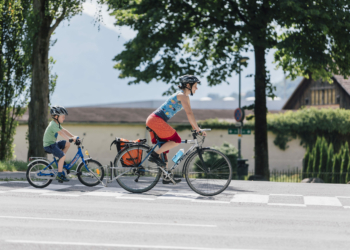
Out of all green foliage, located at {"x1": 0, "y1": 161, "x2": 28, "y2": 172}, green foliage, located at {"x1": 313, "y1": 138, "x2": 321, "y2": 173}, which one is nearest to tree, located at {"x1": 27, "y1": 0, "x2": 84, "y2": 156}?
green foliage, located at {"x1": 0, "y1": 161, "x2": 28, "y2": 172}

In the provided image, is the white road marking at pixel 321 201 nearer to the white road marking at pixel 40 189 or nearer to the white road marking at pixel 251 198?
the white road marking at pixel 251 198

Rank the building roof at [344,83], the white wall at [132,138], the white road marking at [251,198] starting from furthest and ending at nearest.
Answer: the building roof at [344,83] < the white wall at [132,138] < the white road marking at [251,198]

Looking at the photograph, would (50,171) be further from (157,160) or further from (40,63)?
(40,63)

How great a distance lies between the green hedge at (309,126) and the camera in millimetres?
31719

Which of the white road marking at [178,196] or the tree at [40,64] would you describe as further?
the tree at [40,64]

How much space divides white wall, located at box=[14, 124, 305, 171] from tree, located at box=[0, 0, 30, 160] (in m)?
14.4

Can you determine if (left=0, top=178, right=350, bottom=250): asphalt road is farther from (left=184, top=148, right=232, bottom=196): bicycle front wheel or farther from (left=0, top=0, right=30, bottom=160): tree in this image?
(left=0, top=0, right=30, bottom=160): tree

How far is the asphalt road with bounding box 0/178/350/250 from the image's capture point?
5.12 metres

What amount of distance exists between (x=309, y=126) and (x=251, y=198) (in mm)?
24591

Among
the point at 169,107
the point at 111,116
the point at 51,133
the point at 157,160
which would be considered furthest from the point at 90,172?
the point at 111,116

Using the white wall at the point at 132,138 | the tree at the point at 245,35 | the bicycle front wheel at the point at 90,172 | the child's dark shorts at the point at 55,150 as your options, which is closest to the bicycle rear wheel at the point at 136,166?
the bicycle front wheel at the point at 90,172

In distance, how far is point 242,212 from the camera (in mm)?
7055

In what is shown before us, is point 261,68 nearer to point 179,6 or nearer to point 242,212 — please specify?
point 179,6

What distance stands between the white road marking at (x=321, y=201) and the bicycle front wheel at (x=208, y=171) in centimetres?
146
